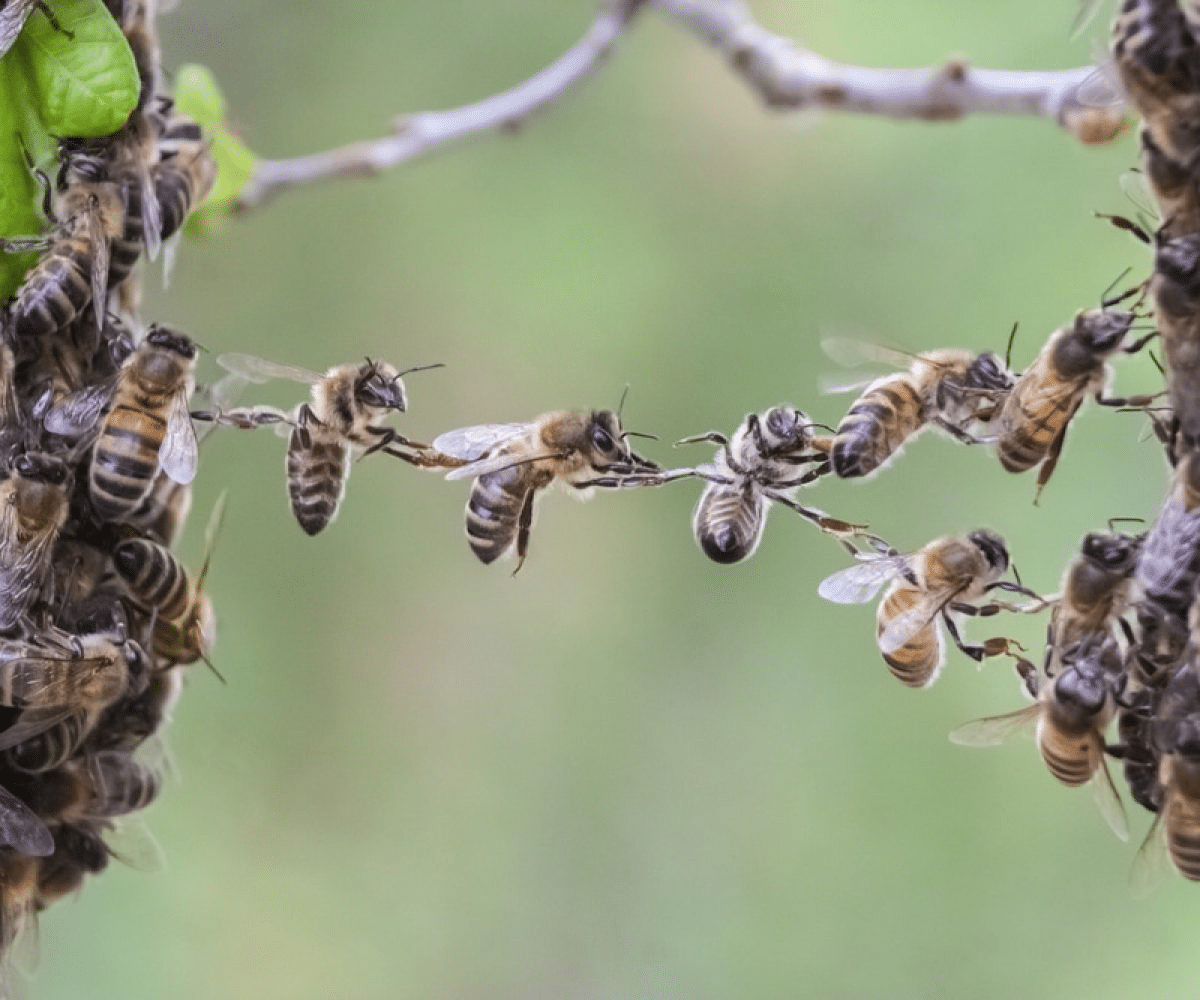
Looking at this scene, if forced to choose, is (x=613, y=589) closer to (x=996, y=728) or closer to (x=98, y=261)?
(x=996, y=728)

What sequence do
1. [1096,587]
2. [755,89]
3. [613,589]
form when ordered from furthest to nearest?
[613,589] < [755,89] < [1096,587]

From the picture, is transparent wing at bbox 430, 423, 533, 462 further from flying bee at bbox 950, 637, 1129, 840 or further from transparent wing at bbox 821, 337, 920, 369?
flying bee at bbox 950, 637, 1129, 840

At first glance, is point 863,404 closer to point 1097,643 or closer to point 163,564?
point 1097,643

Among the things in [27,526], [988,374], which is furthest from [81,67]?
[988,374]

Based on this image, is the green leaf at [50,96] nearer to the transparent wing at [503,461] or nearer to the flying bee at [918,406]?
the transparent wing at [503,461]

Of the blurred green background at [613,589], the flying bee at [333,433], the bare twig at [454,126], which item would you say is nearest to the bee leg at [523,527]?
the flying bee at [333,433]

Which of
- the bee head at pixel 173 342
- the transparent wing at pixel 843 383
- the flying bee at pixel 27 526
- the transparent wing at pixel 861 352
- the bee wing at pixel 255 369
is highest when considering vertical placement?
the transparent wing at pixel 861 352
